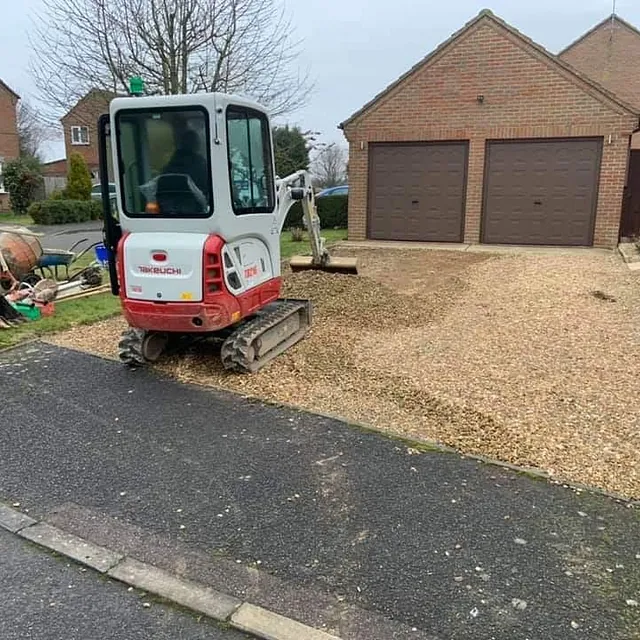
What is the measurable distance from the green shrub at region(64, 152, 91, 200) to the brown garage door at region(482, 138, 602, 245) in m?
20.0

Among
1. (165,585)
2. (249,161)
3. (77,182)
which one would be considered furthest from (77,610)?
(77,182)

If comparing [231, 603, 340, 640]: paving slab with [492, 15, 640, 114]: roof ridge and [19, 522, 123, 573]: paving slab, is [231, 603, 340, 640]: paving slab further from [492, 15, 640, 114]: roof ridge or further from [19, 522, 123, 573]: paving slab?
[492, 15, 640, 114]: roof ridge

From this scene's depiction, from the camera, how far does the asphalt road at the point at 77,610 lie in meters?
2.64

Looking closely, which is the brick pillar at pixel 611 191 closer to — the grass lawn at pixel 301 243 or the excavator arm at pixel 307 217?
the grass lawn at pixel 301 243

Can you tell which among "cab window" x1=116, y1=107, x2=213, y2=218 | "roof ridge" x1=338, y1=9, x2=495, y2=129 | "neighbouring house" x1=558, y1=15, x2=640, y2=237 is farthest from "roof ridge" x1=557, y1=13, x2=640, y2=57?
"cab window" x1=116, y1=107, x2=213, y2=218

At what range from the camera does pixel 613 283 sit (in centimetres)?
1016

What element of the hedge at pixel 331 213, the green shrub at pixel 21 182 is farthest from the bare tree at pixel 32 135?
the hedge at pixel 331 213

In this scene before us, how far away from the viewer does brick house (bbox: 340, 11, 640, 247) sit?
45.4 ft

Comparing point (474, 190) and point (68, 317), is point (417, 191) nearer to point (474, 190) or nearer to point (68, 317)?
point (474, 190)

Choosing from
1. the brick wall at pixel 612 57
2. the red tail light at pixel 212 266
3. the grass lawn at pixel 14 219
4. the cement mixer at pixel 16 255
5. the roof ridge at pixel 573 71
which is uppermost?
the brick wall at pixel 612 57

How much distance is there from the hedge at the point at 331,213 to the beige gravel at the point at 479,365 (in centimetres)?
953

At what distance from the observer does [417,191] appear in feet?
50.9

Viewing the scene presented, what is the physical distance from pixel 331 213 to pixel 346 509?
16.8 m

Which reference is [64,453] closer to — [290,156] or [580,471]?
[580,471]
